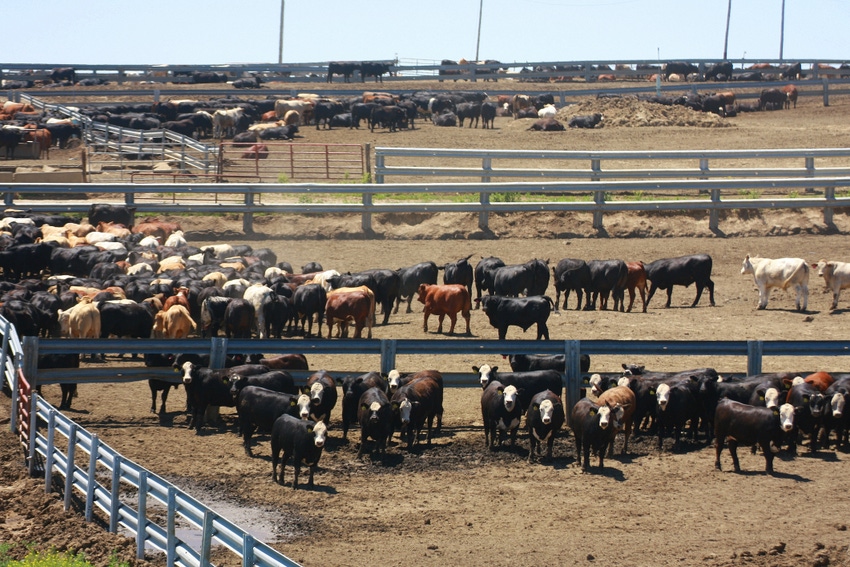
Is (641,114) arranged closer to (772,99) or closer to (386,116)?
(772,99)

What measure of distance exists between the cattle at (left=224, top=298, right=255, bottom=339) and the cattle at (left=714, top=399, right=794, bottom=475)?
8.11 m

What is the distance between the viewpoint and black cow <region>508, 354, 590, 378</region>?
14812mm

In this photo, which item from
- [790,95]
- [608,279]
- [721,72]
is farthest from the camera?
[721,72]

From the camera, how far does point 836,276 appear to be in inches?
795

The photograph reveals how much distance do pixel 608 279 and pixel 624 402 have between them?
7851 millimetres

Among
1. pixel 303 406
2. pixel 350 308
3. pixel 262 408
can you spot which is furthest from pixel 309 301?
pixel 303 406

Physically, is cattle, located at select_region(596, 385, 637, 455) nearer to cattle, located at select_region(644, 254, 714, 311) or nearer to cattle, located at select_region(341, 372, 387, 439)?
cattle, located at select_region(341, 372, 387, 439)

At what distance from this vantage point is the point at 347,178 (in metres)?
33.9

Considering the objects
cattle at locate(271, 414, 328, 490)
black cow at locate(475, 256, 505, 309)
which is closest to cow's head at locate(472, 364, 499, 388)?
cattle at locate(271, 414, 328, 490)

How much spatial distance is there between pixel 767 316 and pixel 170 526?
543 inches

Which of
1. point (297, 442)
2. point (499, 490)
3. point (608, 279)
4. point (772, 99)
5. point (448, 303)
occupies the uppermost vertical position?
point (772, 99)

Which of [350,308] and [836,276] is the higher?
[836,276]

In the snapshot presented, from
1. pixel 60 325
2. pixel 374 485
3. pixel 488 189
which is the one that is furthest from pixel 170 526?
pixel 488 189

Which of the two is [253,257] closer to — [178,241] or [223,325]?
[178,241]
